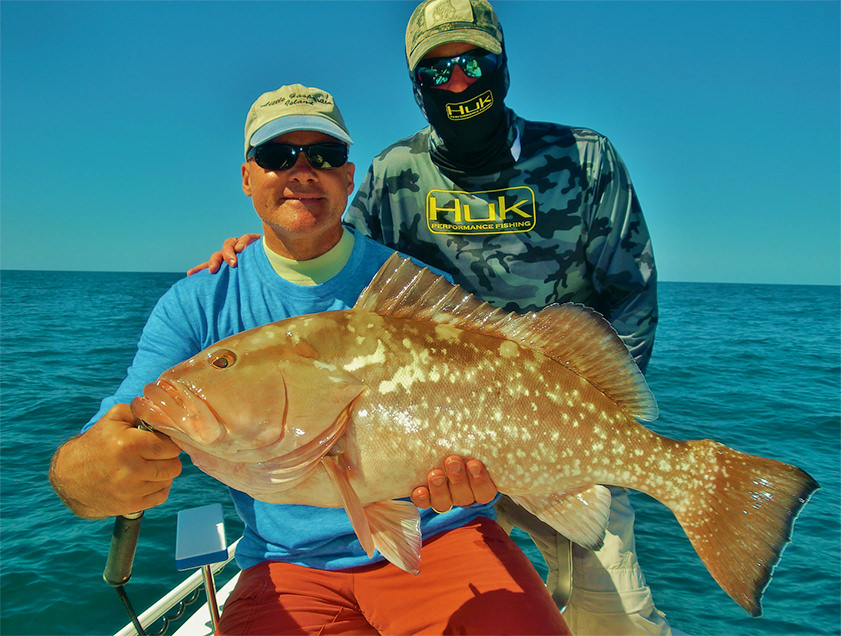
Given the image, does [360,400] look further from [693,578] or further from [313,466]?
[693,578]

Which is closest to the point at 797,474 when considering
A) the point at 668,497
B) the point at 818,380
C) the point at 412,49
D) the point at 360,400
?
the point at 668,497

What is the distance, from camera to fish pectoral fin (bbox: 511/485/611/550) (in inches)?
98.3

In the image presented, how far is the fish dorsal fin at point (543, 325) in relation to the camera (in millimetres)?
2518

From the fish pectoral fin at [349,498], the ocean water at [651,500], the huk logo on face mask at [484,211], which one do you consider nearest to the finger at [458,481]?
the fish pectoral fin at [349,498]

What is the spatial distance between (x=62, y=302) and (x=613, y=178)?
2244 inches

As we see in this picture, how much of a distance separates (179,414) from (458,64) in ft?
10.0

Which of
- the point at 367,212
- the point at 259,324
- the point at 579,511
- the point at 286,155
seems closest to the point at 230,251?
the point at 259,324

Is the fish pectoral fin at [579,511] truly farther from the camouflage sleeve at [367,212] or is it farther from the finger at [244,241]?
the camouflage sleeve at [367,212]

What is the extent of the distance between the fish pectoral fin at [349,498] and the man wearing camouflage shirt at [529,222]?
2.17 m

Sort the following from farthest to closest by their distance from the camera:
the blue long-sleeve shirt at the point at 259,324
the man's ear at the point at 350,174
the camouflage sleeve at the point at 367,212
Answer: the camouflage sleeve at the point at 367,212
the man's ear at the point at 350,174
the blue long-sleeve shirt at the point at 259,324

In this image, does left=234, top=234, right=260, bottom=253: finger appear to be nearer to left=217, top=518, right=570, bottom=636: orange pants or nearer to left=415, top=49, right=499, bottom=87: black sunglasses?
left=415, top=49, right=499, bottom=87: black sunglasses

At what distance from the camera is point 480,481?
2344 mm

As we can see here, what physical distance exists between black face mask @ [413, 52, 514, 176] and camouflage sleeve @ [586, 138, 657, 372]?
0.75 metres

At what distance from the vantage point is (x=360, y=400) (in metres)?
2.24
